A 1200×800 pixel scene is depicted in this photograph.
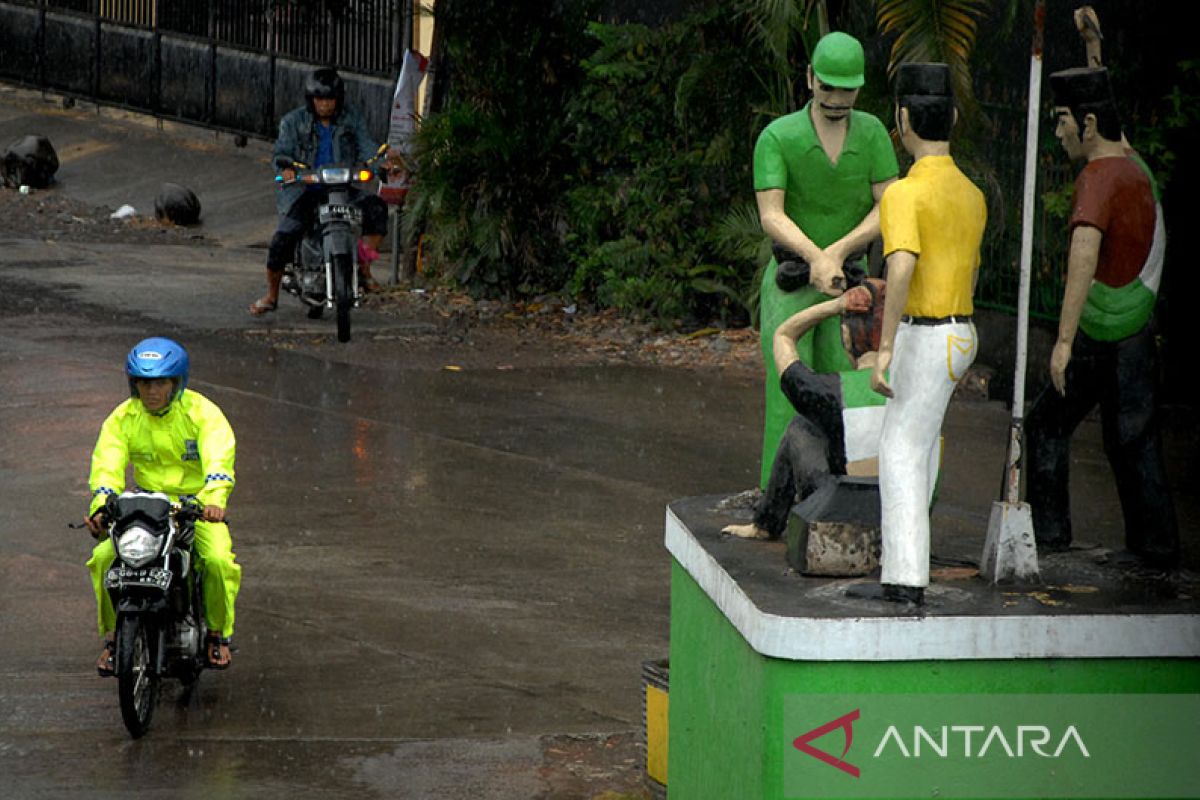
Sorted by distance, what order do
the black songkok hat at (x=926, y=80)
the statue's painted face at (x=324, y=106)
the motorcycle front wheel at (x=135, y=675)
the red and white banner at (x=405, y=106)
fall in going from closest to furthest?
1. the black songkok hat at (x=926, y=80)
2. the motorcycle front wheel at (x=135, y=675)
3. the statue's painted face at (x=324, y=106)
4. the red and white banner at (x=405, y=106)

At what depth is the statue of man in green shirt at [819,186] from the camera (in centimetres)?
634

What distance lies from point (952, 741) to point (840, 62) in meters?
2.40

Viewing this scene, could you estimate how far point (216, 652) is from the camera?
759 cm

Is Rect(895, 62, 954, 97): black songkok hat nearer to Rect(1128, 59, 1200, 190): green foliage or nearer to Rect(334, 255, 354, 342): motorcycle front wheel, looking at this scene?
Rect(1128, 59, 1200, 190): green foliage

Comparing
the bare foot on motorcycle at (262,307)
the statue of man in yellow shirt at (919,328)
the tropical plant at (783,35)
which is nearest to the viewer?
the statue of man in yellow shirt at (919,328)

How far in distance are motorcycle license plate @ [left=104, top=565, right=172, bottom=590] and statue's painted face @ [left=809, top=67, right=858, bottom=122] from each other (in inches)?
111

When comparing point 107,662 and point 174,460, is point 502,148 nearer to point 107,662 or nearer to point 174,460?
point 174,460

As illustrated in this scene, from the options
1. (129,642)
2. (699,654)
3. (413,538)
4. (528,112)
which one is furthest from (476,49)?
(699,654)

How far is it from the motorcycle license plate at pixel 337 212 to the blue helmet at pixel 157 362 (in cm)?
716

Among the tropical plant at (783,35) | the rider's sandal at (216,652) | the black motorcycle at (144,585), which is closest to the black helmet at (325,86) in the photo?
the tropical plant at (783,35)

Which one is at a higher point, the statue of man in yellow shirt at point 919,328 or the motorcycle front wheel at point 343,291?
the statue of man in yellow shirt at point 919,328

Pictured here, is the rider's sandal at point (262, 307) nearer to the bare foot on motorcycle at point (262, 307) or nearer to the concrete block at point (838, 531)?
the bare foot on motorcycle at point (262, 307)

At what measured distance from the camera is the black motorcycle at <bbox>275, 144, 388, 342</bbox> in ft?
47.2

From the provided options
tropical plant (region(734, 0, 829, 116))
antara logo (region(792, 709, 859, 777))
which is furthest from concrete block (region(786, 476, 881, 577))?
tropical plant (region(734, 0, 829, 116))
